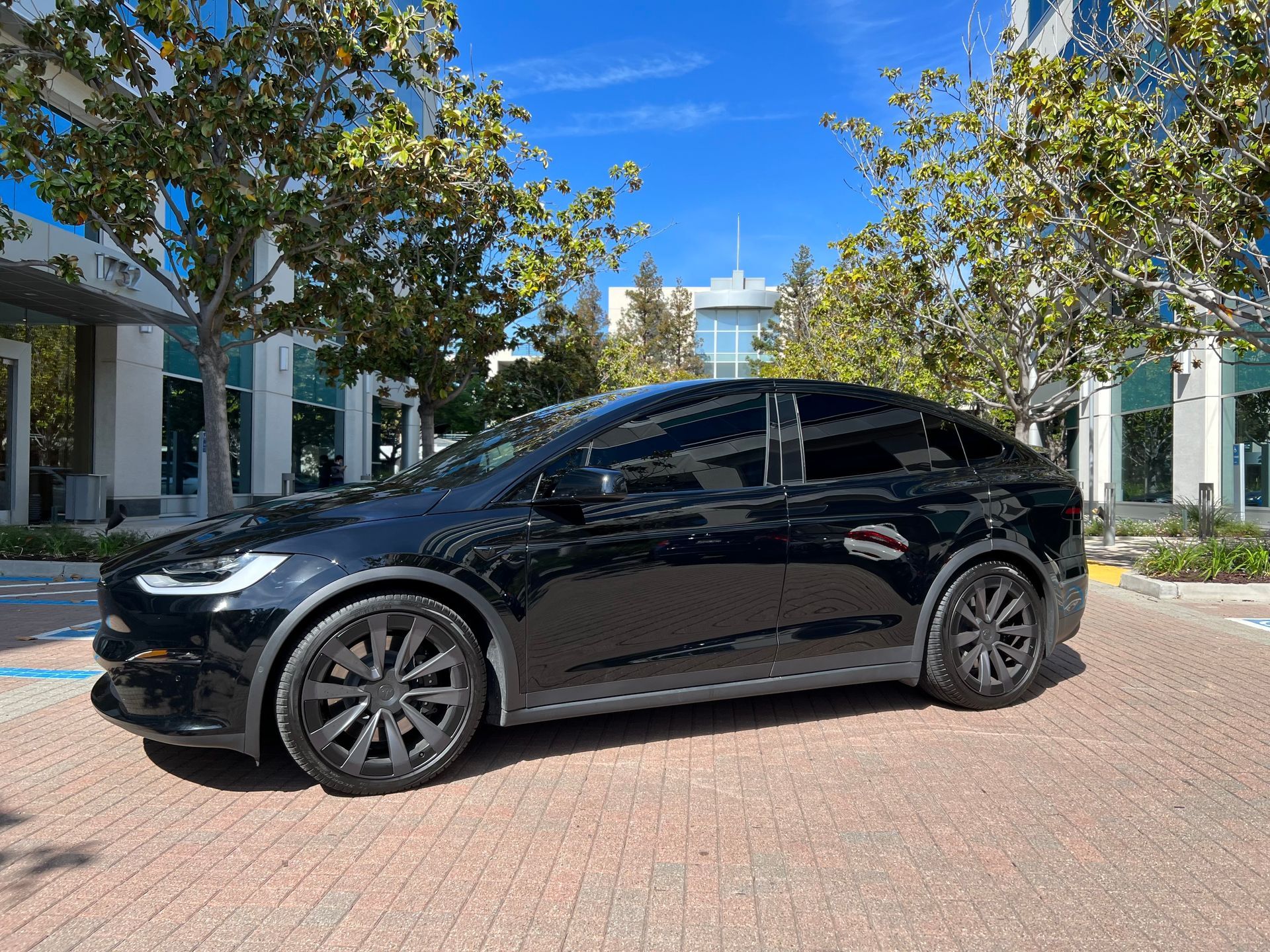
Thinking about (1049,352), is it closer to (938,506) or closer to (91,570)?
(938,506)

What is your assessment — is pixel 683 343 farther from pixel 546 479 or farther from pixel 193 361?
pixel 546 479

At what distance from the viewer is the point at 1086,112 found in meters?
10.9

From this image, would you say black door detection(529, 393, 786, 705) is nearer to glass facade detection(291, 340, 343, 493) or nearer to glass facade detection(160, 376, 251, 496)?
glass facade detection(160, 376, 251, 496)

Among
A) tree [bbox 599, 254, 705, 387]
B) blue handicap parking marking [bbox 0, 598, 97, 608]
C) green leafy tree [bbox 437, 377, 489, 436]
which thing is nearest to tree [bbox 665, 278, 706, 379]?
tree [bbox 599, 254, 705, 387]

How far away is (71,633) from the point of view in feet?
24.1

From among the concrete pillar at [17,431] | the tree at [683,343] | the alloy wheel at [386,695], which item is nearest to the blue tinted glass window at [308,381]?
the concrete pillar at [17,431]

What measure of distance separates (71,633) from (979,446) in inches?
266

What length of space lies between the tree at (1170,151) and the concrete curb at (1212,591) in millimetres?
2779

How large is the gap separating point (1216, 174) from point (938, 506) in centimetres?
774

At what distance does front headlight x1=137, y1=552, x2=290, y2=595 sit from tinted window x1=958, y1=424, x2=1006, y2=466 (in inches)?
137

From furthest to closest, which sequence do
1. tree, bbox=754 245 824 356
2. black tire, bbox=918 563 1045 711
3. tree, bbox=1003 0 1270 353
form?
tree, bbox=754 245 824 356, tree, bbox=1003 0 1270 353, black tire, bbox=918 563 1045 711

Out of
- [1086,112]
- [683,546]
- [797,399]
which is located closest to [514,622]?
[683,546]

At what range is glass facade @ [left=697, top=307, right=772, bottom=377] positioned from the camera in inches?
3031

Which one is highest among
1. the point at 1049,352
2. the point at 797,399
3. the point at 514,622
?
the point at 1049,352
